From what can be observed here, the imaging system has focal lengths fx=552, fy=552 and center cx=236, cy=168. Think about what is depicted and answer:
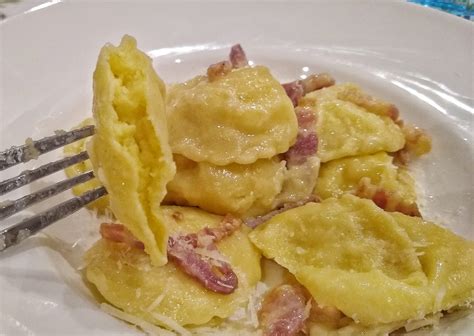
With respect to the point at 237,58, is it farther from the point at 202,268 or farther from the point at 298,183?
the point at 202,268

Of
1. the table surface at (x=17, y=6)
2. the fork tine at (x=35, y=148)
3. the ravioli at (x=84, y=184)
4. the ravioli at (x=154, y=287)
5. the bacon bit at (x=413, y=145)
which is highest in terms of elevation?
the table surface at (x=17, y=6)

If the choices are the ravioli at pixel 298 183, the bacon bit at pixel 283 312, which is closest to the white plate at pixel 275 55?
the ravioli at pixel 298 183

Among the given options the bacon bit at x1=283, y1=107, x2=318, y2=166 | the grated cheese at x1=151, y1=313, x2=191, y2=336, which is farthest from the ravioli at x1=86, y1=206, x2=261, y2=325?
the bacon bit at x1=283, y1=107, x2=318, y2=166

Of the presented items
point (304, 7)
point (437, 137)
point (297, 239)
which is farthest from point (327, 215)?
point (304, 7)

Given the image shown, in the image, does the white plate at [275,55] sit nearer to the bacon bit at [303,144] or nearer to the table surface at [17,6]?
the table surface at [17,6]

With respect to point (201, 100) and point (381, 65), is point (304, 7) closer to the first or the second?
point (381, 65)

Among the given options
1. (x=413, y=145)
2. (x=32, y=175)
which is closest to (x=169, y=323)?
(x=32, y=175)
